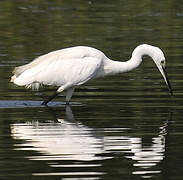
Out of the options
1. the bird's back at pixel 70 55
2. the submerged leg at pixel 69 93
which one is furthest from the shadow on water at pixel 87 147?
the bird's back at pixel 70 55

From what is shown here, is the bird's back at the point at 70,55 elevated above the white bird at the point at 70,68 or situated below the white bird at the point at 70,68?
above

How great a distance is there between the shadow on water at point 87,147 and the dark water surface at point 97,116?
0.04 feet

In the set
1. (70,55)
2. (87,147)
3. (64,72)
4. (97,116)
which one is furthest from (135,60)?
(87,147)

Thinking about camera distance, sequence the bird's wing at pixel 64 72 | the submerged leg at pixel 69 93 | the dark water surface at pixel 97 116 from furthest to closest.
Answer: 1. the submerged leg at pixel 69 93
2. the bird's wing at pixel 64 72
3. the dark water surface at pixel 97 116

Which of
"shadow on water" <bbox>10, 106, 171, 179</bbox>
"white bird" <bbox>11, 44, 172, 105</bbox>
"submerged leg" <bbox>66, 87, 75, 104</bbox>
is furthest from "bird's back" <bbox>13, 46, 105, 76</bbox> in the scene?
"shadow on water" <bbox>10, 106, 171, 179</bbox>

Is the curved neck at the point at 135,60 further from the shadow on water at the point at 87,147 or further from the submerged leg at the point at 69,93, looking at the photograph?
the shadow on water at the point at 87,147

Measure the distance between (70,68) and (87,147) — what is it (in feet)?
12.3

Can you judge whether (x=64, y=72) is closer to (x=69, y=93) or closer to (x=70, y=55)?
(x=70, y=55)

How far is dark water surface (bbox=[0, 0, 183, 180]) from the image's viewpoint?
1177cm

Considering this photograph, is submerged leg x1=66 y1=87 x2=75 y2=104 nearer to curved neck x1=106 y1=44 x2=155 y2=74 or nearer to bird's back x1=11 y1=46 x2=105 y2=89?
bird's back x1=11 y1=46 x2=105 y2=89

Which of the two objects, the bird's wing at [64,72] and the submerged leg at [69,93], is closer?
the bird's wing at [64,72]

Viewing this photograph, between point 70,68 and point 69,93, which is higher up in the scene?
point 70,68

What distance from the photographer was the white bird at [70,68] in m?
16.3

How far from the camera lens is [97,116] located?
15.4 meters
